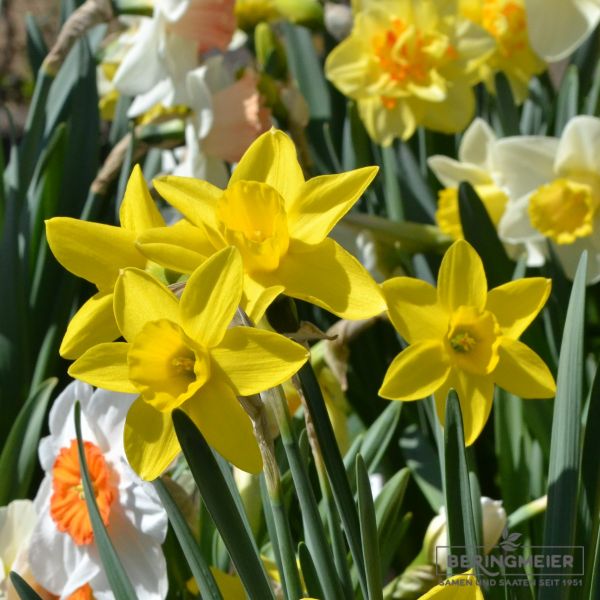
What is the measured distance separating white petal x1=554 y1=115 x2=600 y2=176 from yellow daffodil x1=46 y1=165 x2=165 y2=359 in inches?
31.3

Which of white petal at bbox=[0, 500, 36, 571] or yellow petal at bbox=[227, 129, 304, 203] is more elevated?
yellow petal at bbox=[227, 129, 304, 203]

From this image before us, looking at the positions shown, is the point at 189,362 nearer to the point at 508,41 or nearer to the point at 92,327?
the point at 92,327

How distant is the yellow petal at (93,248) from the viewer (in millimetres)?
631

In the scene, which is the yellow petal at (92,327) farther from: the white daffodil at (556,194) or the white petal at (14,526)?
the white daffodil at (556,194)

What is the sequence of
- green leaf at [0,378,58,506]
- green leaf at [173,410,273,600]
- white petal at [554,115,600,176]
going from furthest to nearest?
white petal at [554,115,600,176] < green leaf at [0,378,58,506] < green leaf at [173,410,273,600]

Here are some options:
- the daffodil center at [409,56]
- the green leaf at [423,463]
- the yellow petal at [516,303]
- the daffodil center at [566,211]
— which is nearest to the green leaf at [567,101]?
the daffodil center at [409,56]

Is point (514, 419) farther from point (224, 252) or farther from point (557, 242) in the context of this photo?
point (224, 252)

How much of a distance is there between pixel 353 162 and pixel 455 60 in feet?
0.81

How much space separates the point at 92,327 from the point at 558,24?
3.82 ft

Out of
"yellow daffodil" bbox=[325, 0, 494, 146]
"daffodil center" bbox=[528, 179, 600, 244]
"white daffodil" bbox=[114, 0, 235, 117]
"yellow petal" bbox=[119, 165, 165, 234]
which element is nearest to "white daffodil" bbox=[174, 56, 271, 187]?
"white daffodil" bbox=[114, 0, 235, 117]

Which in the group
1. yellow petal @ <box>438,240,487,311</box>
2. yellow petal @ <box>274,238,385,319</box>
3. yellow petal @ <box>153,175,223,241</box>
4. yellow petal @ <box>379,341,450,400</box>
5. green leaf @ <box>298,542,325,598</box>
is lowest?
green leaf @ <box>298,542,325,598</box>

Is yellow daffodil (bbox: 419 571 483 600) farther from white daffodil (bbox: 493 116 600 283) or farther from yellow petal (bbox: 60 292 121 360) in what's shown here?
white daffodil (bbox: 493 116 600 283)

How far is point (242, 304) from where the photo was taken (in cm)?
60

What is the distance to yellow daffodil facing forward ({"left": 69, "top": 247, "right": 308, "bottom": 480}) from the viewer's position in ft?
1.85
